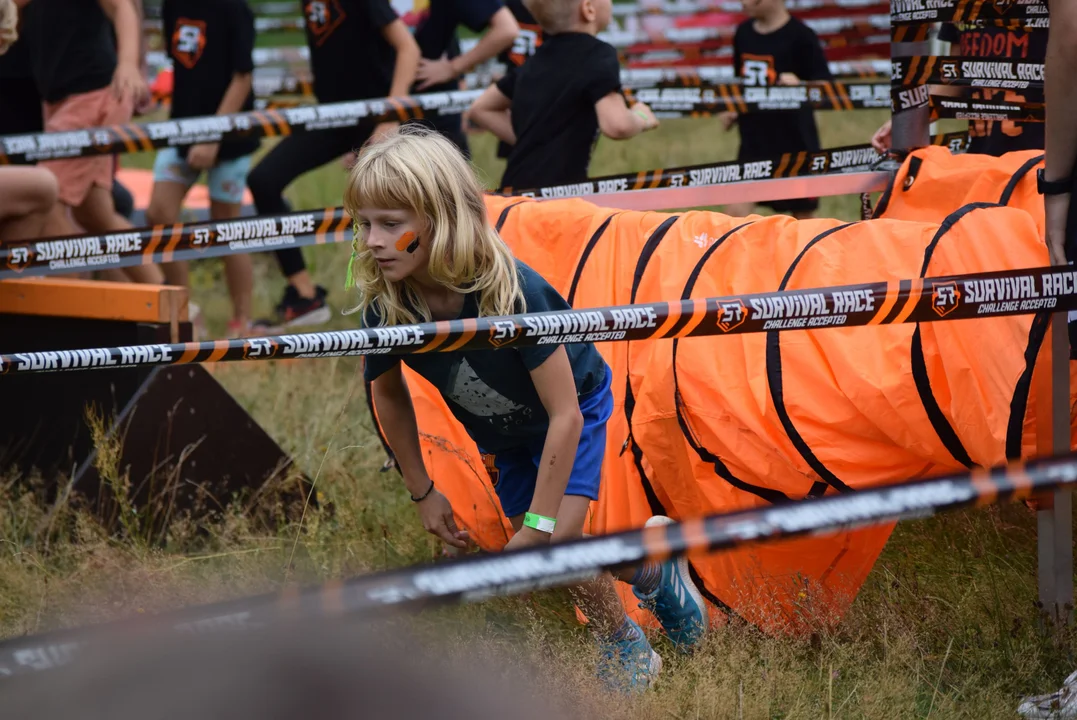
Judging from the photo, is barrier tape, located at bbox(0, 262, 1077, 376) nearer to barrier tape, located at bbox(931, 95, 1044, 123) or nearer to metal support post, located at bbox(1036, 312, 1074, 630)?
metal support post, located at bbox(1036, 312, 1074, 630)

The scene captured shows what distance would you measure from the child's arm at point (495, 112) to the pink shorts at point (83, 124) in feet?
5.97

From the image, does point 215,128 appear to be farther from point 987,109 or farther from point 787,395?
point 787,395

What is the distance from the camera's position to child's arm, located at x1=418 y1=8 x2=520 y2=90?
21.7 ft

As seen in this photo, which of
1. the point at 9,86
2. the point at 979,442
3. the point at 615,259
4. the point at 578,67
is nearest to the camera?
the point at 979,442

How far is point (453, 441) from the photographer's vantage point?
13.7ft

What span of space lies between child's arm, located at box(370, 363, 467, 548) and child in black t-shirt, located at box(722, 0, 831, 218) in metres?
4.24

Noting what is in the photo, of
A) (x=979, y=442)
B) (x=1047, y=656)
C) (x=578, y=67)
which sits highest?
(x=578, y=67)

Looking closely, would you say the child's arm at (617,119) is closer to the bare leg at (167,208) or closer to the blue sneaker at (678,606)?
the blue sneaker at (678,606)

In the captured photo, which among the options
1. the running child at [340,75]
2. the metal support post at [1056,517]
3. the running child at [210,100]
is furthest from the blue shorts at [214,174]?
the metal support post at [1056,517]

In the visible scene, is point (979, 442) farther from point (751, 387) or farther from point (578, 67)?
point (578, 67)

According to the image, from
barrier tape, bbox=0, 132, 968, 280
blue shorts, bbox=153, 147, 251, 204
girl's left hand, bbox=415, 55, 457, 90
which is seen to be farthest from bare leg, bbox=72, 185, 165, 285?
girl's left hand, bbox=415, 55, 457, 90

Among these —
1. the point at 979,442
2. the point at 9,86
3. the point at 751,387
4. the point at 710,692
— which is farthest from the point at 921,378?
the point at 9,86

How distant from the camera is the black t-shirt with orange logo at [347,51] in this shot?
6590mm

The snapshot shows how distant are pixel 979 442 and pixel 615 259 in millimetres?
1379
